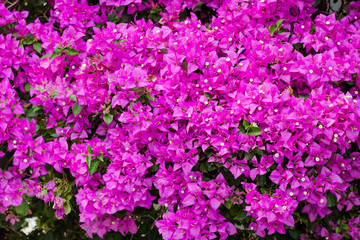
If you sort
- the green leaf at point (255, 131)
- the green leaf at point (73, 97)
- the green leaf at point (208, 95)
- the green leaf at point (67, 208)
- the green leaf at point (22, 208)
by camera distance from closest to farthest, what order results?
the green leaf at point (255, 131) → the green leaf at point (208, 95) → the green leaf at point (73, 97) → the green leaf at point (67, 208) → the green leaf at point (22, 208)

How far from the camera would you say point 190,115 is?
1.83m

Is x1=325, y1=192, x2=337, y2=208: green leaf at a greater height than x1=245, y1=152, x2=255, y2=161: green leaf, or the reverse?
x1=245, y1=152, x2=255, y2=161: green leaf

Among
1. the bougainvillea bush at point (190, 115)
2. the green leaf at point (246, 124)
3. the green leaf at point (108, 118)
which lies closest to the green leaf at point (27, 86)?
the bougainvillea bush at point (190, 115)

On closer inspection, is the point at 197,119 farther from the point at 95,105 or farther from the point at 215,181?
the point at 95,105

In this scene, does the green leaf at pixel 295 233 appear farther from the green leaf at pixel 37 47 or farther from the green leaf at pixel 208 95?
the green leaf at pixel 37 47

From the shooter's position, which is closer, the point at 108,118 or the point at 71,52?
the point at 108,118

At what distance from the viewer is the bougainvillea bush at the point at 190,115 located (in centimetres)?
180

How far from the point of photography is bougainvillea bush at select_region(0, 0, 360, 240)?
180cm

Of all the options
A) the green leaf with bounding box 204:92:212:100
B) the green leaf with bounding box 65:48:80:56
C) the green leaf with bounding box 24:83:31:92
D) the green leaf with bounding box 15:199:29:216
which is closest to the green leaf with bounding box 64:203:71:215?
the green leaf with bounding box 15:199:29:216

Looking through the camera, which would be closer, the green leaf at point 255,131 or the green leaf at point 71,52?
the green leaf at point 255,131

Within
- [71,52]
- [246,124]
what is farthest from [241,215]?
[71,52]

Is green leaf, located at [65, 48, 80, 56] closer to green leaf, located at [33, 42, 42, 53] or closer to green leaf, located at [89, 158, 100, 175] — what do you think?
green leaf, located at [33, 42, 42, 53]

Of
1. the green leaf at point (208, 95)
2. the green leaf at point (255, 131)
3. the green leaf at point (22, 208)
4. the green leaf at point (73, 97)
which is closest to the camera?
the green leaf at point (255, 131)

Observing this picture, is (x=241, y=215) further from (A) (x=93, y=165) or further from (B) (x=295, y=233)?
(A) (x=93, y=165)
